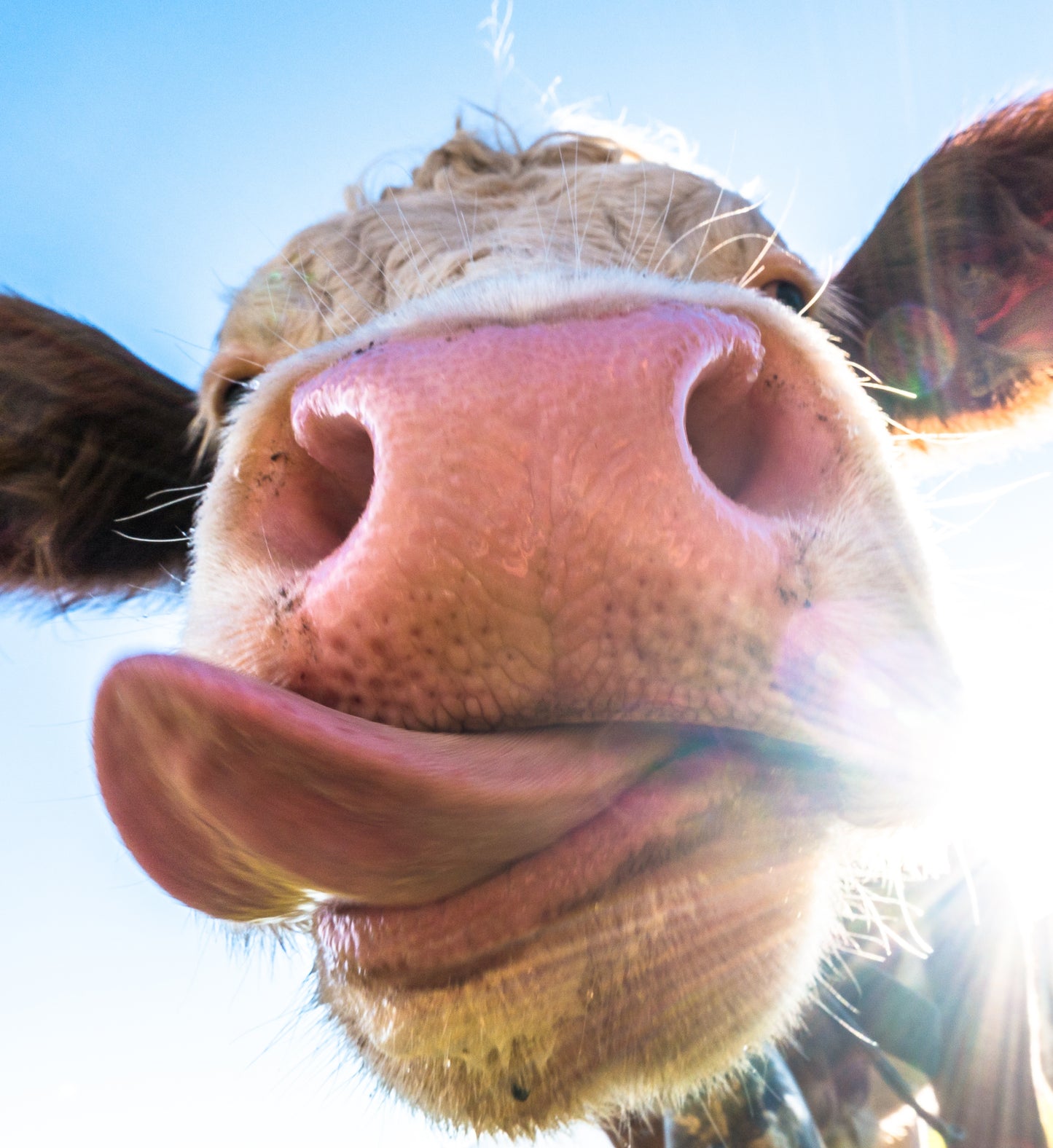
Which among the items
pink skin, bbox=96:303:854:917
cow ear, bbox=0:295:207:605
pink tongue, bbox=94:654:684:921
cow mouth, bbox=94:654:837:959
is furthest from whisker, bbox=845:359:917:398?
cow ear, bbox=0:295:207:605

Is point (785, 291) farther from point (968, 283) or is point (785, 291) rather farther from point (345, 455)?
point (345, 455)

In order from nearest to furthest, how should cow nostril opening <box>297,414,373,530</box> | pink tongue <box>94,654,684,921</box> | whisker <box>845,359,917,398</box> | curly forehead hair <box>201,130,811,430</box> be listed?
pink tongue <box>94,654,684,921</box>
cow nostril opening <box>297,414,373,530</box>
whisker <box>845,359,917,398</box>
curly forehead hair <box>201,130,811,430</box>

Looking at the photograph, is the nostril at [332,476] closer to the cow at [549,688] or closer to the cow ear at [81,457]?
the cow at [549,688]

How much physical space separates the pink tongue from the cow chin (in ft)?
0.45

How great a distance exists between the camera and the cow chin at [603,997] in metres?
1.11

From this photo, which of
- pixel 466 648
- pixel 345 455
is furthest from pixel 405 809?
pixel 345 455

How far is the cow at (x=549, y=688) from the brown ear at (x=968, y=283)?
5.66 feet

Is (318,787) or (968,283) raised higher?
(968,283)

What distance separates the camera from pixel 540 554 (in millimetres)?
1010

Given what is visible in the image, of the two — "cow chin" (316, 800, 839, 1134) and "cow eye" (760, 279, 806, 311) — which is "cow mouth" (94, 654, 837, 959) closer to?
"cow chin" (316, 800, 839, 1134)

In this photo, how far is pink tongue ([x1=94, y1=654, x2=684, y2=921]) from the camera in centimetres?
91

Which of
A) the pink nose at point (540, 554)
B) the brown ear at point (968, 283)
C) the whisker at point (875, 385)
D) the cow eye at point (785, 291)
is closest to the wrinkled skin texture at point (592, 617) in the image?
the pink nose at point (540, 554)

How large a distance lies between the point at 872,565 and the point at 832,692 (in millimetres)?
212

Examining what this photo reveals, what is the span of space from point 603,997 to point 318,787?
48 cm
